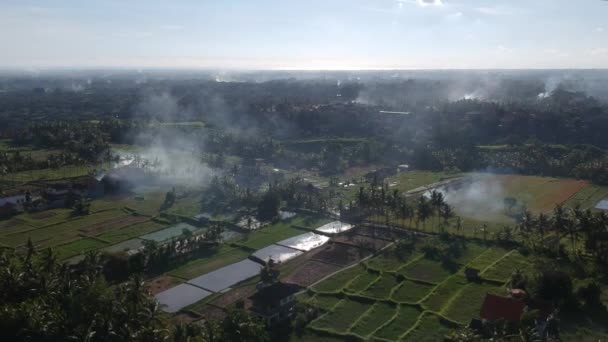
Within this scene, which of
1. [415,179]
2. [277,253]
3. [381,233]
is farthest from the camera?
[415,179]

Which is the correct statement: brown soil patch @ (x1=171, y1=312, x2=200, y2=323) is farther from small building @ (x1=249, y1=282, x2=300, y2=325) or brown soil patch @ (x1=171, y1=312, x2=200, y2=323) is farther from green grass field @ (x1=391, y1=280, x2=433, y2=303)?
green grass field @ (x1=391, y1=280, x2=433, y2=303)

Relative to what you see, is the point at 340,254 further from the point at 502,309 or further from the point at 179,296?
the point at 502,309

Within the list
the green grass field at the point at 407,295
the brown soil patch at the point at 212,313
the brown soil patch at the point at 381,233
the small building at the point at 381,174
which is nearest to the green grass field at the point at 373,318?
the green grass field at the point at 407,295

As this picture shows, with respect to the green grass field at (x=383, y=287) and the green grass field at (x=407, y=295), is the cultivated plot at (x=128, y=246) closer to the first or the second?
the green grass field at (x=407, y=295)

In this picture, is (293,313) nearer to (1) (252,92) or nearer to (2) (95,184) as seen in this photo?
(2) (95,184)

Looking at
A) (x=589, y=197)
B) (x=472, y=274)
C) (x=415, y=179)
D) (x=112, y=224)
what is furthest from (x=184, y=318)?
(x=589, y=197)
